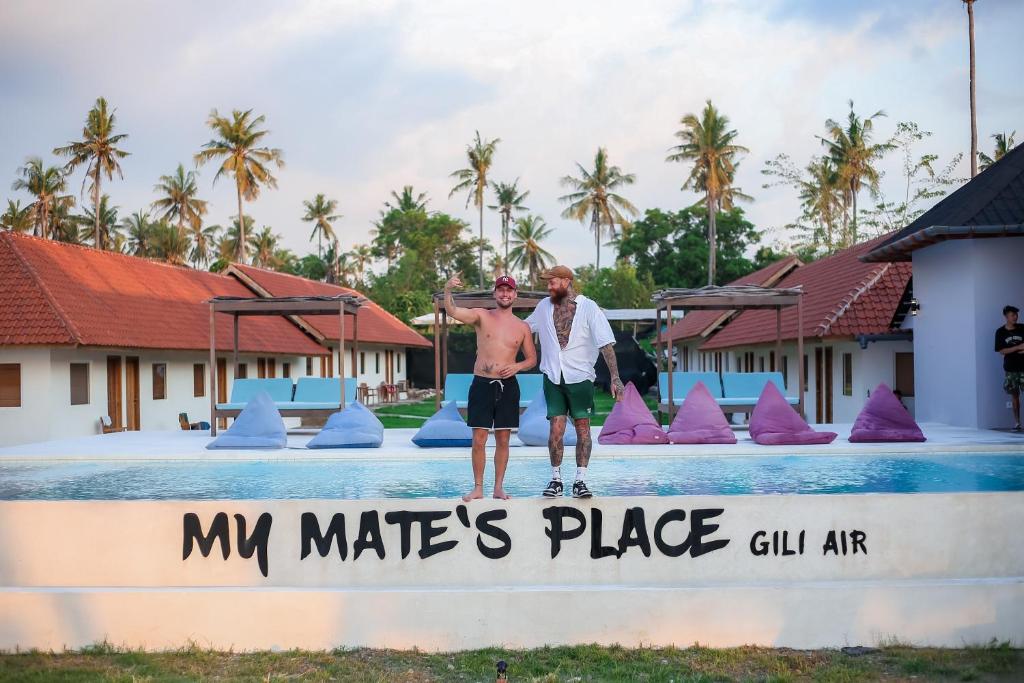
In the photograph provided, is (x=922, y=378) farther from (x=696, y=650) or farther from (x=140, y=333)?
(x=140, y=333)

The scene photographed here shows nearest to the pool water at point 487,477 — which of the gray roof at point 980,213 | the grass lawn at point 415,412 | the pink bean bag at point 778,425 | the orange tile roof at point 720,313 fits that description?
the pink bean bag at point 778,425

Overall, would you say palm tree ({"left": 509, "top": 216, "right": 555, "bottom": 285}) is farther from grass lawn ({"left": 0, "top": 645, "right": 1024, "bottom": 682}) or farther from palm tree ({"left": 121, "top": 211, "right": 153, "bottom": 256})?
grass lawn ({"left": 0, "top": 645, "right": 1024, "bottom": 682})

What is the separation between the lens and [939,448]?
11.0m

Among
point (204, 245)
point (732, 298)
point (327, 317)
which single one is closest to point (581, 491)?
point (732, 298)

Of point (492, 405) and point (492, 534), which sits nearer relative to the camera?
point (492, 534)

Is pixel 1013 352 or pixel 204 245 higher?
pixel 204 245

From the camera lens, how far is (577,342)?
21.7 ft

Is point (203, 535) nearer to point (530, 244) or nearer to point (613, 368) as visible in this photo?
point (613, 368)

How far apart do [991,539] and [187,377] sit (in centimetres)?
2157

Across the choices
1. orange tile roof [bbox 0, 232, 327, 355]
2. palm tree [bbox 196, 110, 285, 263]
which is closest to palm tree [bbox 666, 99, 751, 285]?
palm tree [bbox 196, 110, 285, 263]

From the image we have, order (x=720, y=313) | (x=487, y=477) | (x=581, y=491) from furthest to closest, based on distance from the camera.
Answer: (x=720, y=313) < (x=487, y=477) < (x=581, y=491)

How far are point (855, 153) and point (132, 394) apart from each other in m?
34.0

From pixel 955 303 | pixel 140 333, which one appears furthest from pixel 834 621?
pixel 140 333

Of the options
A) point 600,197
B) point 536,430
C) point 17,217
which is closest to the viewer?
point 536,430
